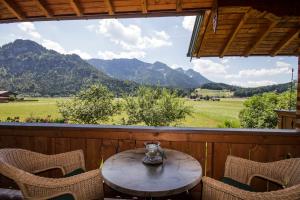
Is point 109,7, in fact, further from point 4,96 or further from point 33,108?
point 33,108

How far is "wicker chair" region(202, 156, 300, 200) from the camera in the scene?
1.54 m

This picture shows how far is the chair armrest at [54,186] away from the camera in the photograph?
177 centimetres

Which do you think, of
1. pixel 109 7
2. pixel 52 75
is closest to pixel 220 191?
pixel 109 7

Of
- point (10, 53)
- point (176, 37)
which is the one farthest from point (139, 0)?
point (176, 37)

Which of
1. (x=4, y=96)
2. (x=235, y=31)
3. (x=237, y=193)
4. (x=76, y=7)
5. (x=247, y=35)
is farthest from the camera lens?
(x=4, y=96)

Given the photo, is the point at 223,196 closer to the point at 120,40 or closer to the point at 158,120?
the point at 158,120

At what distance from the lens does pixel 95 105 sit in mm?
11289

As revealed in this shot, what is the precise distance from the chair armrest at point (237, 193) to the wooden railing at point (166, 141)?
108 cm

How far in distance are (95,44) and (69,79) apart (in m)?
26.8

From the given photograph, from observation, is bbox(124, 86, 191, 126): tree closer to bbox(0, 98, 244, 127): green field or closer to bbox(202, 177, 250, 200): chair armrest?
bbox(0, 98, 244, 127): green field

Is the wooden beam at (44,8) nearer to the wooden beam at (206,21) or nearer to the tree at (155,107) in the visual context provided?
the wooden beam at (206,21)

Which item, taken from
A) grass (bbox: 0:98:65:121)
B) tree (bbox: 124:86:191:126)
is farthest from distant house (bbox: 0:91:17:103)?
tree (bbox: 124:86:191:126)

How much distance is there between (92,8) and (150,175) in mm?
2512

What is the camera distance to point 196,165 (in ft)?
6.65
